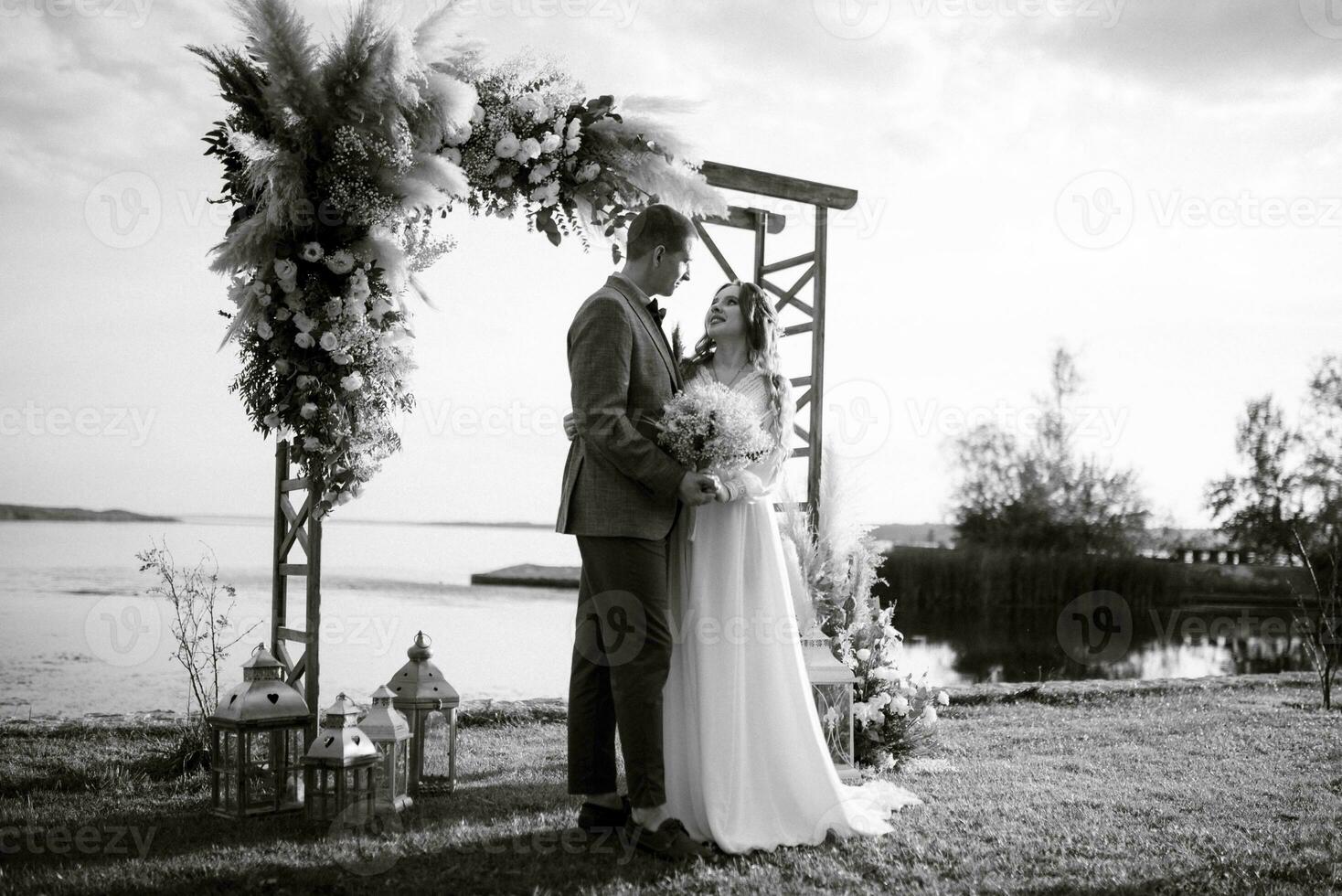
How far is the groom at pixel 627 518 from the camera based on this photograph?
146 inches

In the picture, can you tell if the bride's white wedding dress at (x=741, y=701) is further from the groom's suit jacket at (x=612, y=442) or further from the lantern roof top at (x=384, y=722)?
the lantern roof top at (x=384, y=722)

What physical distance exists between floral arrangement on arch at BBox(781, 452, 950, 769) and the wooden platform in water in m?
30.0

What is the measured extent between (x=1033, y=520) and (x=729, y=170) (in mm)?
31021

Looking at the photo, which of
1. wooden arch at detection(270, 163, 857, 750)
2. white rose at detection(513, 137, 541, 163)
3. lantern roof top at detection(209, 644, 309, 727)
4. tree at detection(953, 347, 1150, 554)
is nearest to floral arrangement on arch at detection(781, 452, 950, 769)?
wooden arch at detection(270, 163, 857, 750)

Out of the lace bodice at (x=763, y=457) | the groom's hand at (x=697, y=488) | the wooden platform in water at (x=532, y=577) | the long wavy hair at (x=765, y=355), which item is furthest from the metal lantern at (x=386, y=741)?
the wooden platform in water at (x=532, y=577)

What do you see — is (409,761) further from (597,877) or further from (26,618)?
(26,618)

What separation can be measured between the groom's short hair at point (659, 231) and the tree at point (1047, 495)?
106ft

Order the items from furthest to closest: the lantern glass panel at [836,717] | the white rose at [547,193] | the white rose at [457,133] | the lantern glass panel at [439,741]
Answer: the lantern glass panel at [836,717], the white rose at [547,193], the lantern glass panel at [439,741], the white rose at [457,133]

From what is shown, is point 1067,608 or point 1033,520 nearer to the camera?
point 1067,608

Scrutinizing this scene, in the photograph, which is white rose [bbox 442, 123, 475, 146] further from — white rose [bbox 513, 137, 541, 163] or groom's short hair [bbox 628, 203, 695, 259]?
groom's short hair [bbox 628, 203, 695, 259]

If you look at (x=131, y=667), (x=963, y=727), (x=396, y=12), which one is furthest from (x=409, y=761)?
(x=131, y=667)

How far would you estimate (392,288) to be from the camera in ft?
14.9

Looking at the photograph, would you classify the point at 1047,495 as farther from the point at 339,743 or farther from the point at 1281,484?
the point at 339,743

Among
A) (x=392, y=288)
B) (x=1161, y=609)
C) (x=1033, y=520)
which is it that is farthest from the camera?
(x=1033, y=520)
